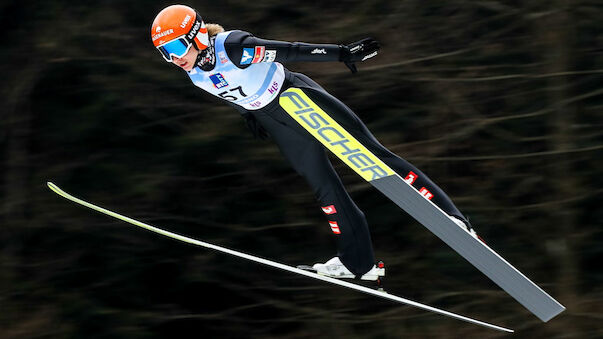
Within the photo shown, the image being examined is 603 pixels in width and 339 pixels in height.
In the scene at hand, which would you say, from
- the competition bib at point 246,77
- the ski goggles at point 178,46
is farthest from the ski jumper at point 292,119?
the ski goggles at point 178,46

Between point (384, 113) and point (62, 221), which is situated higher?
point (384, 113)

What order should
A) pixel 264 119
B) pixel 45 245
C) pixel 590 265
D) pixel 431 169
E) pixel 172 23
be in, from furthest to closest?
pixel 45 245 → pixel 590 265 → pixel 431 169 → pixel 264 119 → pixel 172 23

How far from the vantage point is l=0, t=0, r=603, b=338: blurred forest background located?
24.5 ft

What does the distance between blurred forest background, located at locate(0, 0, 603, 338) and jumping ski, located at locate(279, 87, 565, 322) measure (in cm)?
218

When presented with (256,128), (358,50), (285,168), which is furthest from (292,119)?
(285,168)

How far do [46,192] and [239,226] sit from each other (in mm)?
1616

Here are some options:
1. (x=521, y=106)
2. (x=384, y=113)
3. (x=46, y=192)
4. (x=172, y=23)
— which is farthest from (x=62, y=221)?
(x=172, y=23)

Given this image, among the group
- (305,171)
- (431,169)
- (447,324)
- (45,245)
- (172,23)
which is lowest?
(447,324)

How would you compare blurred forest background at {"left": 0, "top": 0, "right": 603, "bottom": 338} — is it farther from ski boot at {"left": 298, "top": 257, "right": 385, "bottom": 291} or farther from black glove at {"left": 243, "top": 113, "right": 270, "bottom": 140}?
black glove at {"left": 243, "top": 113, "right": 270, "bottom": 140}

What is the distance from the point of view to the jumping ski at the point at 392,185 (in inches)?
189

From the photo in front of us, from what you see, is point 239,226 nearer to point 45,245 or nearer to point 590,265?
point 45,245

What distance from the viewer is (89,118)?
820cm

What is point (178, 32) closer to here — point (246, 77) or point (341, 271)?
point (246, 77)

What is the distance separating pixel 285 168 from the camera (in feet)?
25.5
